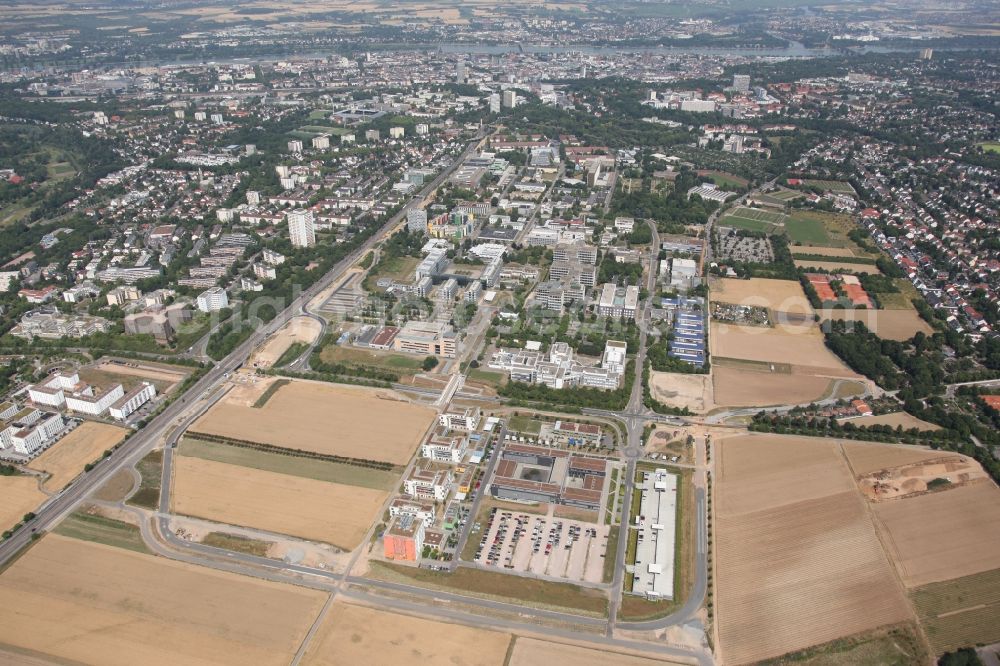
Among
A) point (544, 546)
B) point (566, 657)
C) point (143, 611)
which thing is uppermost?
point (544, 546)

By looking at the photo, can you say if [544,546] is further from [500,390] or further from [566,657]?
[500,390]

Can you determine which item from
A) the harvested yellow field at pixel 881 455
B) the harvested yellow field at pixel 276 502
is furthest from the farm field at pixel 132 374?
the harvested yellow field at pixel 881 455

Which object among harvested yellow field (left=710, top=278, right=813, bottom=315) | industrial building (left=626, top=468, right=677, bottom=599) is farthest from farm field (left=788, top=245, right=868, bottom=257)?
industrial building (left=626, top=468, right=677, bottom=599)

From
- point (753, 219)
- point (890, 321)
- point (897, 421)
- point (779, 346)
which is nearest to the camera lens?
point (897, 421)

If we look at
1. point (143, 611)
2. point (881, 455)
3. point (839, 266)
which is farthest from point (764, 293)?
A: point (143, 611)

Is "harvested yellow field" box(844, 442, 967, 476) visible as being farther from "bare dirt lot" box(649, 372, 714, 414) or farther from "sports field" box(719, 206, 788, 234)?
"sports field" box(719, 206, 788, 234)

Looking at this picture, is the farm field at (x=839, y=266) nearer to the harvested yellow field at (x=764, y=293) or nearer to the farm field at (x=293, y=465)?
the harvested yellow field at (x=764, y=293)

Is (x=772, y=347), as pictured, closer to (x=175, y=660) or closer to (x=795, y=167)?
(x=175, y=660)
